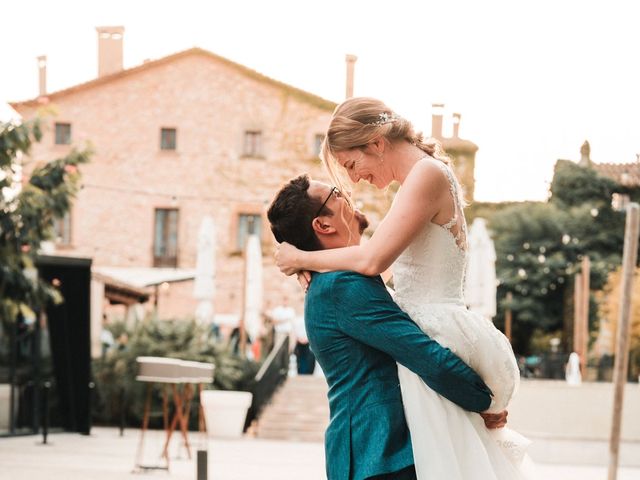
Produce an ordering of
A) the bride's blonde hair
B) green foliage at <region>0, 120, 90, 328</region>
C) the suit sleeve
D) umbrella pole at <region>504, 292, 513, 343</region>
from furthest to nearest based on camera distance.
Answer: umbrella pole at <region>504, 292, 513, 343</region> → green foliage at <region>0, 120, 90, 328</region> → the bride's blonde hair → the suit sleeve

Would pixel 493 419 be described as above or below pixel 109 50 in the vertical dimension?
below

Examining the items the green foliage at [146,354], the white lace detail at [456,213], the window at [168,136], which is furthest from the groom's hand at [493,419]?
the window at [168,136]

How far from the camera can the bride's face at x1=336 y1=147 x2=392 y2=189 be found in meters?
3.42

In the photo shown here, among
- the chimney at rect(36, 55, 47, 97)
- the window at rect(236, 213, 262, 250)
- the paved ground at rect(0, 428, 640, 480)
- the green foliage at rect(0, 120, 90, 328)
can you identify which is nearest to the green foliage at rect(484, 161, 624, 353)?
the window at rect(236, 213, 262, 250)

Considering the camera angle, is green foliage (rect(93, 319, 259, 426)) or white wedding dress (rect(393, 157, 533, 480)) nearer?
white wedding dress (rect(393, 157, 533, 480))

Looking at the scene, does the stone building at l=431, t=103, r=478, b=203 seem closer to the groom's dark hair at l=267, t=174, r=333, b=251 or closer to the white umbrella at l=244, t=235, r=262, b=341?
the white umbrella at l=244, t=235, r=262, b=341

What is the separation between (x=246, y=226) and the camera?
1617 inches

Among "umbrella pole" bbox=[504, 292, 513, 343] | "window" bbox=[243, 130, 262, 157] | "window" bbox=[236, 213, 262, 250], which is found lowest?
"umbrella pole" bbox=[504, 292, 513, 343]

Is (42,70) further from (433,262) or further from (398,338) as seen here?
(398,338)

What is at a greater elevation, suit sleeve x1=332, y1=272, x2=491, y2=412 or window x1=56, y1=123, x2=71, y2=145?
window x1=56, y1=123, x2=71, y2=145

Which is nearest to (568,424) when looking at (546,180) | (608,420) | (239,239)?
(608,420)

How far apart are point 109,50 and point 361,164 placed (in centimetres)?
4172

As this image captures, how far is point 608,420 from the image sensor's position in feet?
61.0

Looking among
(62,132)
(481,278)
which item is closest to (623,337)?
(481,278)
